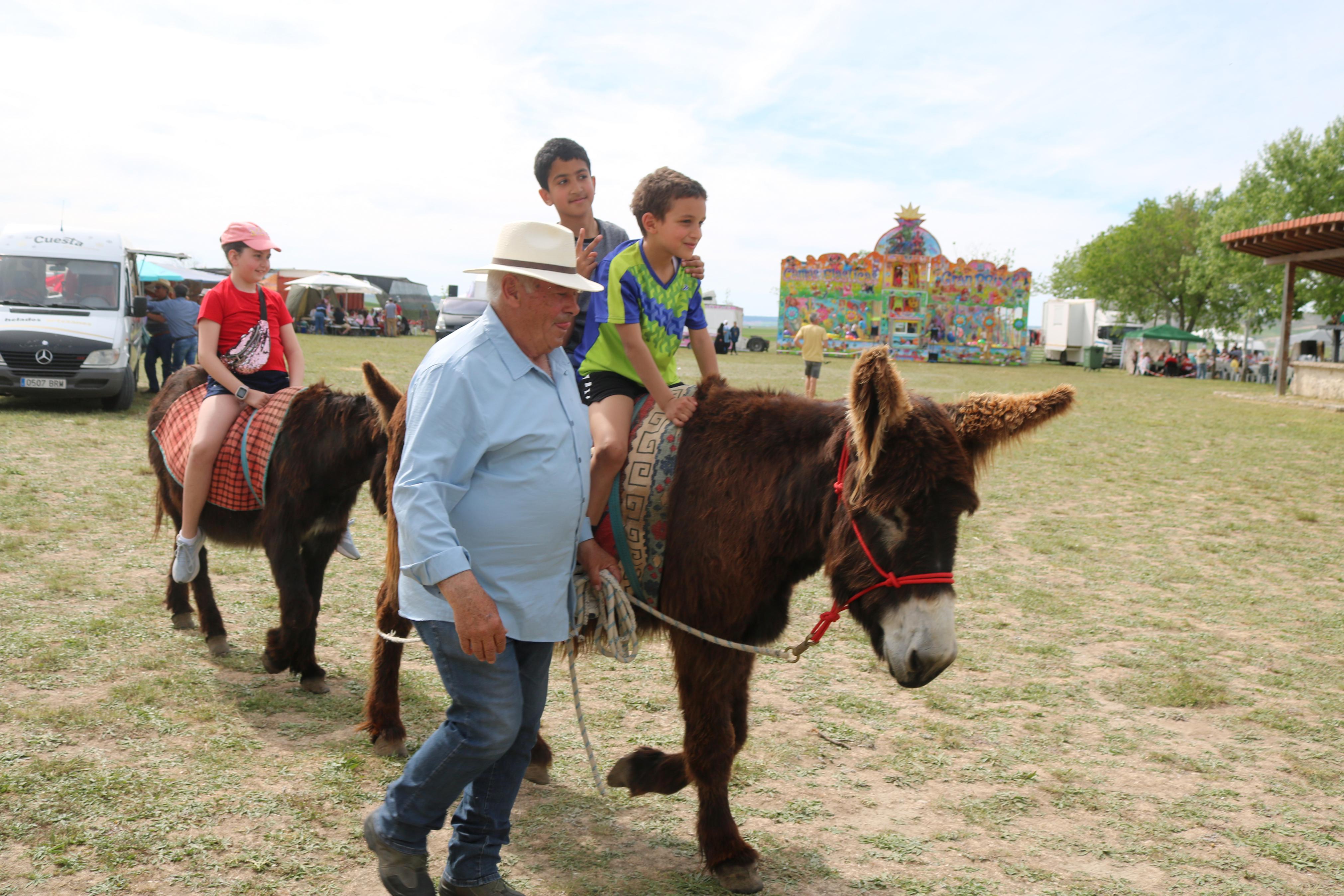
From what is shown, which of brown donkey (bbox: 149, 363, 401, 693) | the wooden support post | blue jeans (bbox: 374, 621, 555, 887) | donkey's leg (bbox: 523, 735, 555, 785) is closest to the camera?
blue jeans (bbox: 374, 621, 555, 887)

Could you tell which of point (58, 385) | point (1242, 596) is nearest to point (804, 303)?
point (58, 385)

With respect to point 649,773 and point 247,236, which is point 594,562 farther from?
point 247,236

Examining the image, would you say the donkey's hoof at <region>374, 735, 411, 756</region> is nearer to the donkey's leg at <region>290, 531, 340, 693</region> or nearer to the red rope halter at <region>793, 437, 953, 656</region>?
the donkey's leg at <region>290, 531, 340, 693</region>

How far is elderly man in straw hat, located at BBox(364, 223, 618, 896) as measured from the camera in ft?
7.22

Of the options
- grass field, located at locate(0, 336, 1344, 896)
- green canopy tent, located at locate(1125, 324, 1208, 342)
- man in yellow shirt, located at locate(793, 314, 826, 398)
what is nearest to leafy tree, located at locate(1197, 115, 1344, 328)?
green canopy tent, located at locate(1125, 324, 1208, 342)

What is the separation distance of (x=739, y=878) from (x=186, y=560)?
3211 millimetres

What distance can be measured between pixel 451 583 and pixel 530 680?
51 cm

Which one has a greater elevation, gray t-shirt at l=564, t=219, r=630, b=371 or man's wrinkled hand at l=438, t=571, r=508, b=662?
gray t-shirt at l=564, t=219, r=630, b=371

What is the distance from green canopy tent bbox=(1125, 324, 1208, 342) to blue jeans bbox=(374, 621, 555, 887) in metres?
54.8

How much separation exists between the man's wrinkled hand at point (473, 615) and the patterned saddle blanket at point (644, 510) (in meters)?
0.89

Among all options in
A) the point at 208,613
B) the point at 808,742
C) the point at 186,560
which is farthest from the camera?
the point at 208,613

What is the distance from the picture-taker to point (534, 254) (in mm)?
2338

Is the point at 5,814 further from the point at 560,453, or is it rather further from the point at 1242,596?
the point at 1242,596

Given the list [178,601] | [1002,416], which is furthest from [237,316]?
→ [1002,416]
